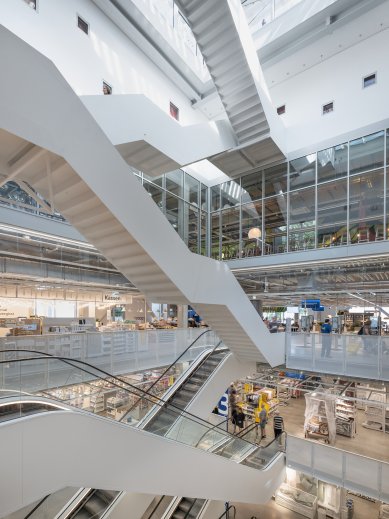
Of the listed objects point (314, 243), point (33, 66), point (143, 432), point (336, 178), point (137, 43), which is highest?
point (137, 43)

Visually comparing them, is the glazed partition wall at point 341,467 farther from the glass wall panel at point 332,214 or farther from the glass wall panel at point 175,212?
the glass wall panel at point 175,212

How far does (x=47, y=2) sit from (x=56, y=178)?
7569mm

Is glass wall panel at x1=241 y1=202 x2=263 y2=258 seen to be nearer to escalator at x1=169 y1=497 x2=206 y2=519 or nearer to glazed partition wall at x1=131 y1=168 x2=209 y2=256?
glazed partition wall at x1=131 y1=168 x2=209 y2=256

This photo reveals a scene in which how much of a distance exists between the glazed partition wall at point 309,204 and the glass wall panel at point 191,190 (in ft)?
3.59

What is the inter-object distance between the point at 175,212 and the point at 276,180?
446cm

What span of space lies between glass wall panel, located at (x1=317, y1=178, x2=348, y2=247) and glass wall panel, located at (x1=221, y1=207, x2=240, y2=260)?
3551 mm

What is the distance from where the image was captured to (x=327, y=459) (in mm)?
10492

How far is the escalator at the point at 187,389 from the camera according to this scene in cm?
873

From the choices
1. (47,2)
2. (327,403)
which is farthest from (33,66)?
(327,403)

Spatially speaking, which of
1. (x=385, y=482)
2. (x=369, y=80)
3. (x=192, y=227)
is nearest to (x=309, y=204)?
(x=369, y=80)

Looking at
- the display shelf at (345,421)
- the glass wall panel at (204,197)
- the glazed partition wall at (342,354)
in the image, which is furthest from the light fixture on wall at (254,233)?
the display shelf at (345,421)

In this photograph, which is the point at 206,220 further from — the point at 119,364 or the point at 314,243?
the point at 119,364

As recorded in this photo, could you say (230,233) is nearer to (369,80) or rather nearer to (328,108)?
(328,108)

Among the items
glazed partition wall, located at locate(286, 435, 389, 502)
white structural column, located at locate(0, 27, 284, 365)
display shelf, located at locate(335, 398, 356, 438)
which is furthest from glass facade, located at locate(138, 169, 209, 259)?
display shelf, located at locate(335, 398, 356, 438)
